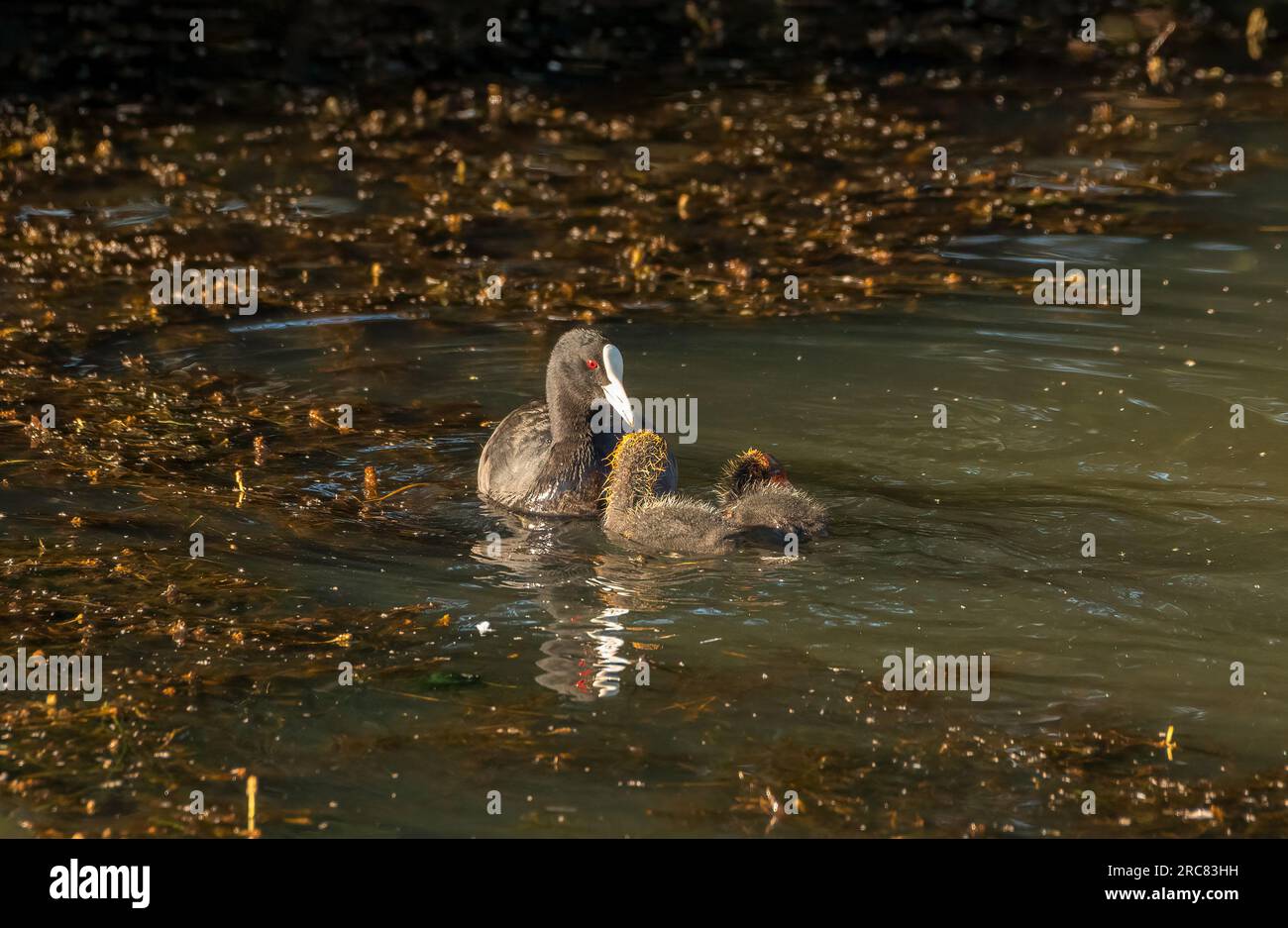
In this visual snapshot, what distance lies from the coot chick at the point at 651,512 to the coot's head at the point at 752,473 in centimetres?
21

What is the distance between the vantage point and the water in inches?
245

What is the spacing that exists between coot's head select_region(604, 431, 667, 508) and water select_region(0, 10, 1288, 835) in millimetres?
280

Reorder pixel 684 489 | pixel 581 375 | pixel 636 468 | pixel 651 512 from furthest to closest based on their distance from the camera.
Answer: pixel 684 489
pixel 581 375
pixel 636 468
pixel 651 512

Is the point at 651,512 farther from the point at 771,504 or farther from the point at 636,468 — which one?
the point at 771,504

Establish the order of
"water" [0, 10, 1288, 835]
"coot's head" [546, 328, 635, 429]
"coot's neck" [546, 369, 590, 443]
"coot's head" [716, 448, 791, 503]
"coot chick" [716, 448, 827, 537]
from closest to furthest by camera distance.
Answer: "water" [0, 10, 1288, 835]
"coot chick" [716, 448, 827, 537]
"coot's head" [716, 448, 791, 503]
"coot's head" [546, 328, 635, 429]
"coot's neck" [546, 369, 590, 443]

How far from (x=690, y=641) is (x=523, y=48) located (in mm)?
14923

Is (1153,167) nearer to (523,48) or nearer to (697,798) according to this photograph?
(523,48)

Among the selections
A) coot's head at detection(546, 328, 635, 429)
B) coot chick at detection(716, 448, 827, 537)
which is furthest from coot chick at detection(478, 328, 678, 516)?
A: coot chick at detection(716, 448, 827, 537)

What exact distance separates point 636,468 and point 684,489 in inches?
32.1

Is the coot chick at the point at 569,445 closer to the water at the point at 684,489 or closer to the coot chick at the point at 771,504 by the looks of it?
the water at the point at 684,489

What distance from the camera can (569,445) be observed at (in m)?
9.12

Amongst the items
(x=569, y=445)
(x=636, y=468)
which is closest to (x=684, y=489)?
(x=569, y=445)

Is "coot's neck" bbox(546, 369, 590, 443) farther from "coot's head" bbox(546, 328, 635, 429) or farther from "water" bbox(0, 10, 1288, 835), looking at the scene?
"water" bbox(0, 10, 1288, 835)

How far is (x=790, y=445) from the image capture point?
987cm
